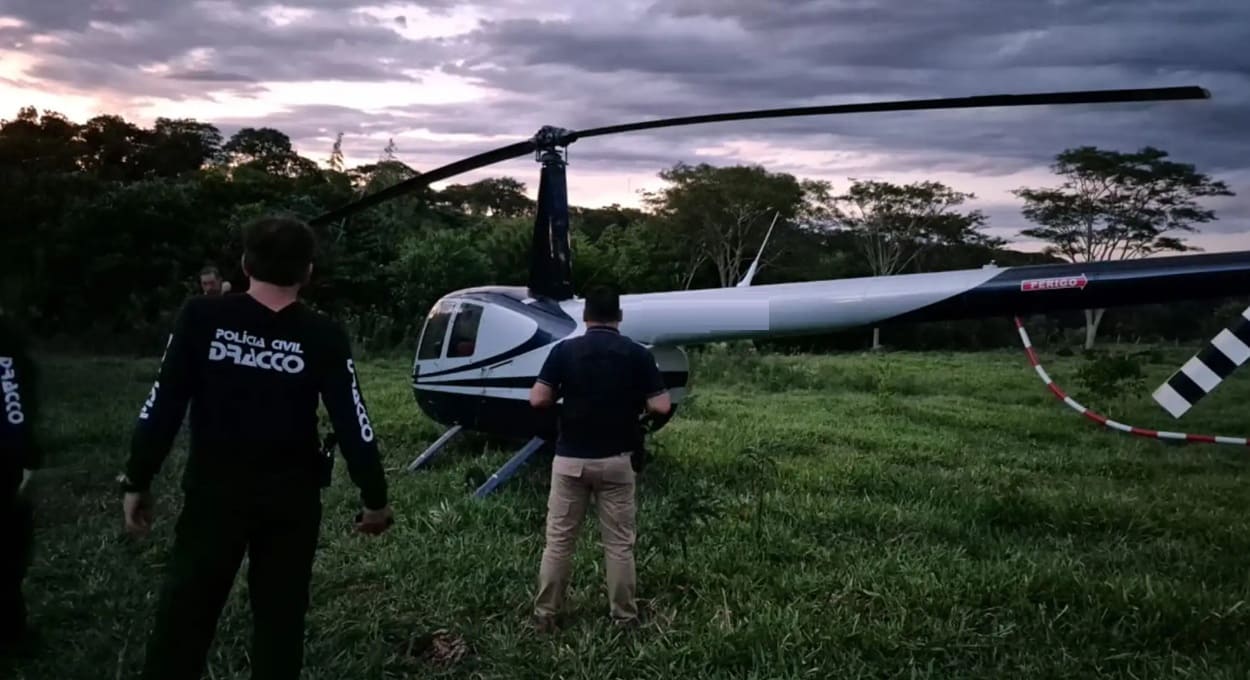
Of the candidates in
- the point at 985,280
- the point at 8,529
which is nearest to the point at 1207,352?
the point at 985,280

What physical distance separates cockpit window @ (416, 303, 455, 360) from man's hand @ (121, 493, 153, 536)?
416 cm

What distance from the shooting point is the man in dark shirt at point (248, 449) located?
2584mm

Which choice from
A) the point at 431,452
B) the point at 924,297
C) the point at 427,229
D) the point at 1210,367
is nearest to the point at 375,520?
the point at 924,297

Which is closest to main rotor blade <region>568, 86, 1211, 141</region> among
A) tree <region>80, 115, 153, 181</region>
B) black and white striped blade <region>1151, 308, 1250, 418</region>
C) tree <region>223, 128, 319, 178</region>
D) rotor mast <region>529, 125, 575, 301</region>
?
rotor mast <region>529, 125, 575, 301</region>

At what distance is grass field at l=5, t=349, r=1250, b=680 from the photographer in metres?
3.74

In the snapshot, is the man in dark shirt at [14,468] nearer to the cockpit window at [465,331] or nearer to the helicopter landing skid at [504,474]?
the helicopter landing skid at [504,474]

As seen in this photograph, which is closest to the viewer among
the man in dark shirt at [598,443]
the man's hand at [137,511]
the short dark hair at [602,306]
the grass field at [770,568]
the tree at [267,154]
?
the man's hand at [137,511]

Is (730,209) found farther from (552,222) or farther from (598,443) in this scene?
(598,443)

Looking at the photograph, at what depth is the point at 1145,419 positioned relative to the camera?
10.6m

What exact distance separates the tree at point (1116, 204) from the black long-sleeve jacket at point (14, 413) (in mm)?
21424

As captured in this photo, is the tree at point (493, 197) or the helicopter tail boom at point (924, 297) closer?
the helicopter tail boom at point (924, 297)

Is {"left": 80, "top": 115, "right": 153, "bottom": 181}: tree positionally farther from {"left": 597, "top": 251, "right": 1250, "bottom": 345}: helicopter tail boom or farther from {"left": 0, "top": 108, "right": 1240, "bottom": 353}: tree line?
{"left": 597, "top": 251, "right": 1250, "bottom": 345}: helicopter tail boom

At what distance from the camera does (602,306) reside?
13.4 feet

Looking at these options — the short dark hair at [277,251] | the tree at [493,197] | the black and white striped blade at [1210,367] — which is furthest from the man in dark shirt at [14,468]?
the tree at [493,197]
